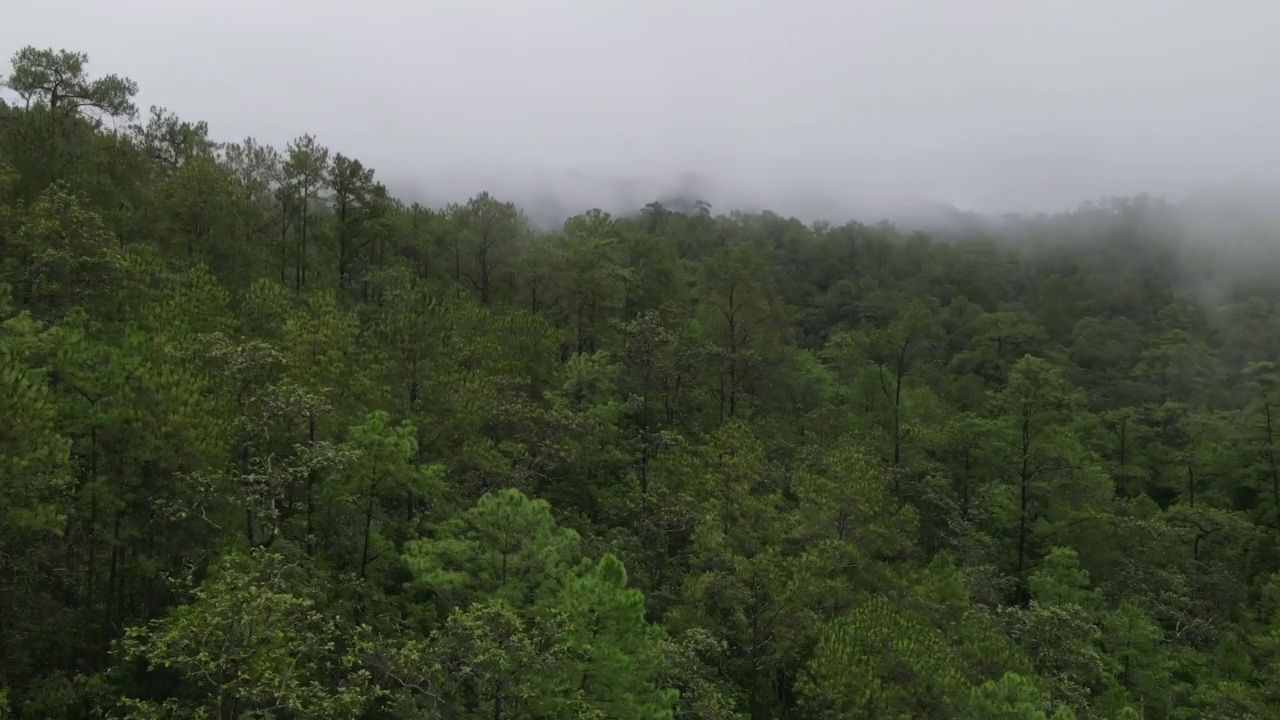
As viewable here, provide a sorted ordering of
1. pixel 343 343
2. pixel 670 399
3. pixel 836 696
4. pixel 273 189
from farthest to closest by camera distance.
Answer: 1. pixel 273 189
2. pixel 670 399
3. pixel 343 343
4. pixel 836 696

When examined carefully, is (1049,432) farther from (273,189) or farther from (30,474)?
(273,189)

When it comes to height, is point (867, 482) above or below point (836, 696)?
above

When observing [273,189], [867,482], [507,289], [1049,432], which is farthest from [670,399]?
[273,189]

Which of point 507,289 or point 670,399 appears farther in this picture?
Answer: point 507,289

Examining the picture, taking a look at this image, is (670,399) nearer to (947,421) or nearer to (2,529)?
(947,421)

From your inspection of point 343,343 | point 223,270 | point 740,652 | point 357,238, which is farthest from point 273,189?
point 740,652

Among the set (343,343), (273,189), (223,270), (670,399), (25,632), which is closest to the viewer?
(25,632)

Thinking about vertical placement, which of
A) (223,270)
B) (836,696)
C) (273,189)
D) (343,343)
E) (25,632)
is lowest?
(836,696)
